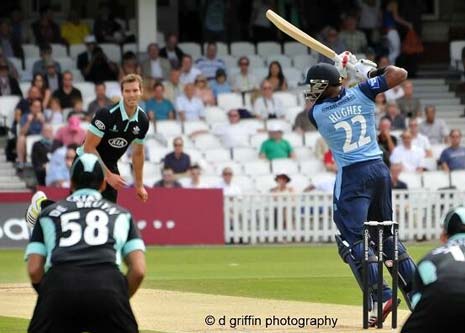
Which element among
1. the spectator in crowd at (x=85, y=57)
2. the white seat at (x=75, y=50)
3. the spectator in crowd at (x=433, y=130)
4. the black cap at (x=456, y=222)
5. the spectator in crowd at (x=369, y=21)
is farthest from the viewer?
the spectator in crowd at (x=369, y=21)

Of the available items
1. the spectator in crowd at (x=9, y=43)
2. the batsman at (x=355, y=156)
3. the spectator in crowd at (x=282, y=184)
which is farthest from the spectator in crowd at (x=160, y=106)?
the batsman at (x=355, y=156)

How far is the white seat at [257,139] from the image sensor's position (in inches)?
959

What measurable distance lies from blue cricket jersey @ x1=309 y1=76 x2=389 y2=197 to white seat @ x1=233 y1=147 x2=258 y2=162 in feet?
39.2

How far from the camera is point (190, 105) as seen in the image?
82.2ft

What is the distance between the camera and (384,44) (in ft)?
92.0

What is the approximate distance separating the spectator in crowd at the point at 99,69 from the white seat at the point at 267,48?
3094 mm

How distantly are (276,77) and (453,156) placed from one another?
12.1 ft

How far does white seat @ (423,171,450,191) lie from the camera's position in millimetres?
23719

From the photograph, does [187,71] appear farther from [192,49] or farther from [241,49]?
[241,49]

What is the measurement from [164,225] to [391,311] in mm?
10763

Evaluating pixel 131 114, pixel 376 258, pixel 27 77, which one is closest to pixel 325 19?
pixel 27 77

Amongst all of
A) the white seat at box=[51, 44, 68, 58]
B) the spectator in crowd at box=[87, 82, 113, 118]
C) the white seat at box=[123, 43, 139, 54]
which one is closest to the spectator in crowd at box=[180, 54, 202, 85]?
the white seat at box=[123, 43, 139, 54]

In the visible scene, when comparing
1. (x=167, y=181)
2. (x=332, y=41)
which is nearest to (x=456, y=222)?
(x=167, y=181)

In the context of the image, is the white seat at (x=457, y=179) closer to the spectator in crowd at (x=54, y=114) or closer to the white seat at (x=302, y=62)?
the white seat at (x=302, y=62)
